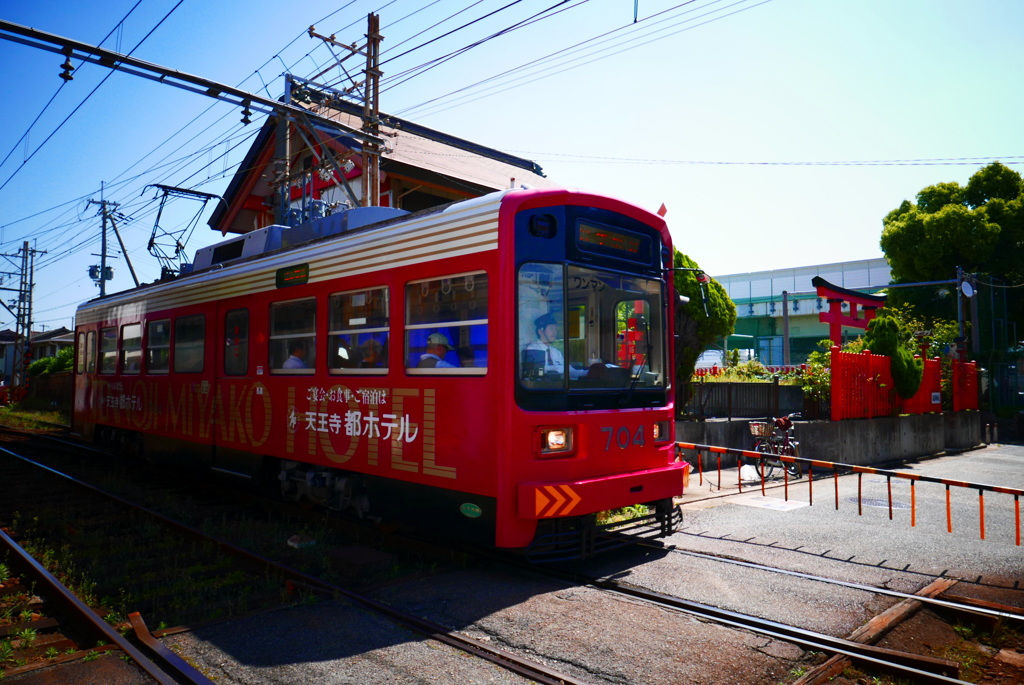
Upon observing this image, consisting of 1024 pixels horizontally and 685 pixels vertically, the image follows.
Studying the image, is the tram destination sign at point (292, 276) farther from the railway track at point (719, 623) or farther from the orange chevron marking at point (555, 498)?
the orange chevron marking at point (555, 498)

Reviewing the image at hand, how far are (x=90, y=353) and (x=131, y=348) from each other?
242 centimetres

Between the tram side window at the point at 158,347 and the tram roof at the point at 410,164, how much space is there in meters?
8.72

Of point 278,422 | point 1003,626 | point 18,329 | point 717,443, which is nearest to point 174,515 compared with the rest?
point 278,422

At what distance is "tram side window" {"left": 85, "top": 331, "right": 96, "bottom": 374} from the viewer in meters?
13.5

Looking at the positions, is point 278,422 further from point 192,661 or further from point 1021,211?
point 1021,211

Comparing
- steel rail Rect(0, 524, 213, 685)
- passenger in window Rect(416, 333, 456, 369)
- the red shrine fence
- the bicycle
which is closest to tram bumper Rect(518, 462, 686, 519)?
passenger in window Rect(416, 333, 456, 369)

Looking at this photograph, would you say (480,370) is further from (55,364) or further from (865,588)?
(55,364)

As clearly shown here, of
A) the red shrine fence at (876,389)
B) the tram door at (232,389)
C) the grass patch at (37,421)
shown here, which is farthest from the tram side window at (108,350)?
the red shrine fence at (876,389)

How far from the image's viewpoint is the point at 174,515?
8.44 metres

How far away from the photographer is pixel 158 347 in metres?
11.0

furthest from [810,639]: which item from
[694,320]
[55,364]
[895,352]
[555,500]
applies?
[55,364]

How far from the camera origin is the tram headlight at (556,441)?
5.67m

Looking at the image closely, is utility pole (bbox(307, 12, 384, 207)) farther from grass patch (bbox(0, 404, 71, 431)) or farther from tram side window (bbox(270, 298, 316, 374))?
grass patch (bbox(0, 404, 71, 431))

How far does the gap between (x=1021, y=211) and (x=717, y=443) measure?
2250 centimetres
